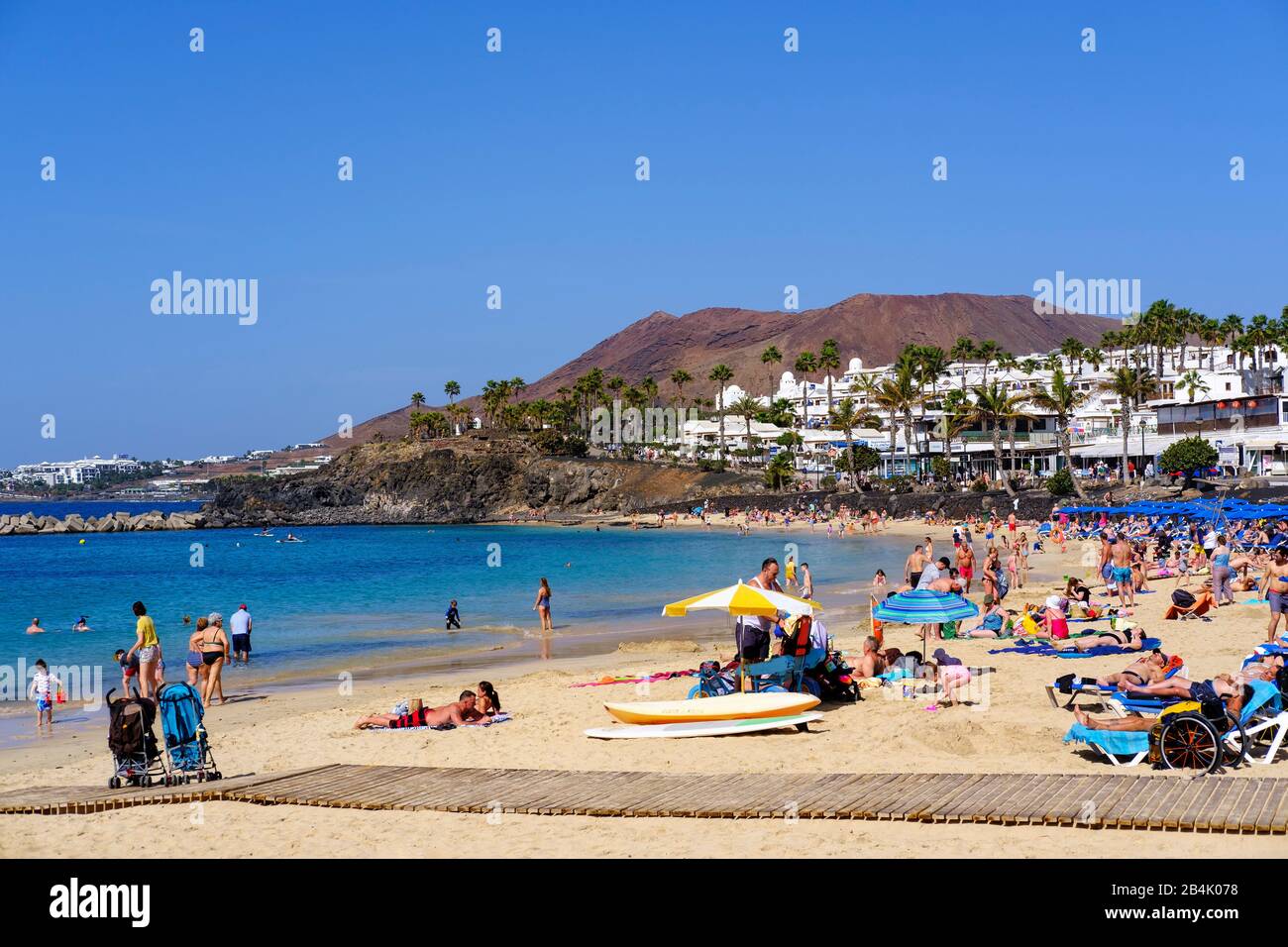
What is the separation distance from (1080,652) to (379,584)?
31.3 meters

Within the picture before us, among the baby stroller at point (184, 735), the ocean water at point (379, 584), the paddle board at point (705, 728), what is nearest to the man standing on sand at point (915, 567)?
the ocean water at point (379, 584)

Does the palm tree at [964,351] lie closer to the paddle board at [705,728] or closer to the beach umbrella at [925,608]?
→ the beach umbrella at [925,608]

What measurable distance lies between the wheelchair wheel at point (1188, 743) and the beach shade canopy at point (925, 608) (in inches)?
169

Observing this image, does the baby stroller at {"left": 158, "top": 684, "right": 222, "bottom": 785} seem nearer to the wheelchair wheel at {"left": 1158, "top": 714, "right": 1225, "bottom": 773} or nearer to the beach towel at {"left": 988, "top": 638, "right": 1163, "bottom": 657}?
the wheelchair wheel at {"left": 1158, "top": 714, "right": 1225, "bottom": 773}

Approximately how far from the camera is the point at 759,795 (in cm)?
850

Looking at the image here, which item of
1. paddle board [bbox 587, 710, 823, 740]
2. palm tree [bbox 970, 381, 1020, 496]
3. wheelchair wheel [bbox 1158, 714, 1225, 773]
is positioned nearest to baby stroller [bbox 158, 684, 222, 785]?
paddle board [bbox 587, 710, 823, 740]

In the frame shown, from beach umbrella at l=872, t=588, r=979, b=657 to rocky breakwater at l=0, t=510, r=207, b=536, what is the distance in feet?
335

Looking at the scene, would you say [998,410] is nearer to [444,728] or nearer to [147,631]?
[444,728]

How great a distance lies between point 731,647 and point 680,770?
960cm

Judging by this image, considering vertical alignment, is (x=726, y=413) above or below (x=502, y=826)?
above

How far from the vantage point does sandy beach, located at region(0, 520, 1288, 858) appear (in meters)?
7.40
